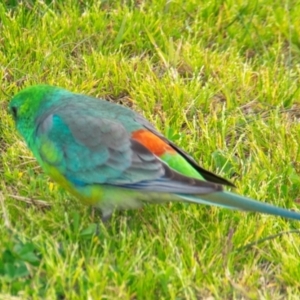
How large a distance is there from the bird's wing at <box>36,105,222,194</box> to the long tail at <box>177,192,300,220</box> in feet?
0.31

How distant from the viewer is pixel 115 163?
3.34 meters

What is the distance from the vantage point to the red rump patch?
3.38 metres

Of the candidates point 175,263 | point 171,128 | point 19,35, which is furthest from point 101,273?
point 19,35

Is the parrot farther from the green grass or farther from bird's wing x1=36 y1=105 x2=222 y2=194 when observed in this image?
the green grass

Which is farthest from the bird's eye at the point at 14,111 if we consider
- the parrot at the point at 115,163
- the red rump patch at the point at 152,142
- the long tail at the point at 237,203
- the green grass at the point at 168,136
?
the long tail at the point at 237,203

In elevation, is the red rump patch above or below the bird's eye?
above

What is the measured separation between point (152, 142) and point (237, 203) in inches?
18.1

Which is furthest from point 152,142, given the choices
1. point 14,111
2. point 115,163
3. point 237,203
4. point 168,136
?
point 14,111

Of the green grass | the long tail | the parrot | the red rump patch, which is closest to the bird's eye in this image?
the parrot

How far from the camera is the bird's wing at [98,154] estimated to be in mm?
3281

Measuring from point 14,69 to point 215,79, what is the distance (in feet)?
3.67

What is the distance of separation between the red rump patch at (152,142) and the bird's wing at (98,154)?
0.09 feet

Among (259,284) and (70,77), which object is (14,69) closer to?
(70,77)

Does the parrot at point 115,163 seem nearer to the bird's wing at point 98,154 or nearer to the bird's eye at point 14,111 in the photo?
the bird's wing at point 98,154
